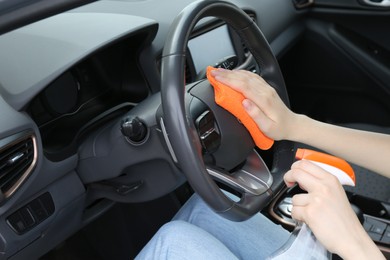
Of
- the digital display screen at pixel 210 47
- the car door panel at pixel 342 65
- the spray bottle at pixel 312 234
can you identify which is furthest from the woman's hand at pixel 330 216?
the car door panel at pixel 342 65

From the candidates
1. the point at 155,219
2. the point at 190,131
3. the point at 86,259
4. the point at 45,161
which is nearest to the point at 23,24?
the point at 190,131

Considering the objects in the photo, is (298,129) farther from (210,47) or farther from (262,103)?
(210,47)

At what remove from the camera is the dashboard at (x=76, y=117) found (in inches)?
36.1

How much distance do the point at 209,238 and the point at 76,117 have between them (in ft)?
1.38

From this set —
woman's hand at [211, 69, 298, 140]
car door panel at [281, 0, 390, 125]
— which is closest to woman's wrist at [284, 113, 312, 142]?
woman's hand at [211, 69, 298, 140]

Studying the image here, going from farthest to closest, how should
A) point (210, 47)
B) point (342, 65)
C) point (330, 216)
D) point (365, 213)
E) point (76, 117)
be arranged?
point (342, 65)
point (210, 47)
point (365, 213)
point (76, 117)
point (330, 216)

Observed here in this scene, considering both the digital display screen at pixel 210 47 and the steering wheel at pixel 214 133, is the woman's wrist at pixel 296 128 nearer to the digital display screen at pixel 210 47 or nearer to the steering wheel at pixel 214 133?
the steering wheel at pixel 214 133

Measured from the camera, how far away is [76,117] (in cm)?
113

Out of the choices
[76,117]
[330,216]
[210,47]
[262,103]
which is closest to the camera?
[330,216]

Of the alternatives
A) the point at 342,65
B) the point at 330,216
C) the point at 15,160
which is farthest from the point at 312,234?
the point at 342,65

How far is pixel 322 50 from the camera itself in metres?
1.94

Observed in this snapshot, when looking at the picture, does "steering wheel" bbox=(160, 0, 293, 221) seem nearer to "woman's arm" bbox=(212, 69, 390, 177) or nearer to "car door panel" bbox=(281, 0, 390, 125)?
"woman's arm" bbox=(212, 69, 390, 177)

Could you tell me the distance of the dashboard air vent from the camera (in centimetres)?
86

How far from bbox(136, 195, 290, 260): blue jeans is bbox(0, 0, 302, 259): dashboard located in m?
0.11
